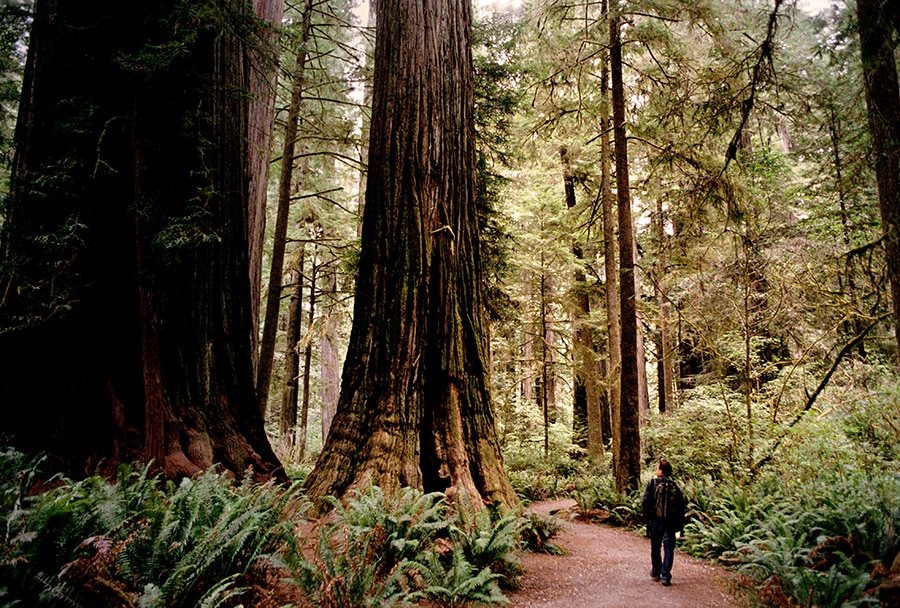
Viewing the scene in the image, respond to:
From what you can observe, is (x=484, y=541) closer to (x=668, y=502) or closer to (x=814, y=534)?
(x=668, y=502)

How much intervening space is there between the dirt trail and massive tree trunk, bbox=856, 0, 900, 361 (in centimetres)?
336

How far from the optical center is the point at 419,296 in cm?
484

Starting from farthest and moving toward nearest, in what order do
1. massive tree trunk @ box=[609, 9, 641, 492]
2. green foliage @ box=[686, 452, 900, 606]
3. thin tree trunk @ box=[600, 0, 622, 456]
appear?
thin tree trunk @ box=[600, 0, 622, 456] → massive tree trunk @ box=[609, 9, 641, 492] → green foliage @ box=[686, 452, 900, 606]

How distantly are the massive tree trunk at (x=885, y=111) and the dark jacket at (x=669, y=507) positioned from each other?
9.33 ft

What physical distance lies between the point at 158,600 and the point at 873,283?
671 cm

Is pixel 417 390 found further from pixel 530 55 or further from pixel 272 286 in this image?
pixel 530 55

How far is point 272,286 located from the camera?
30.1 ft

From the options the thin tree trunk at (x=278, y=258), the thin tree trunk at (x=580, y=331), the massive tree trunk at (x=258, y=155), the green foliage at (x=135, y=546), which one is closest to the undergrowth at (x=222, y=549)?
the green foliage at (x=135, y=546)

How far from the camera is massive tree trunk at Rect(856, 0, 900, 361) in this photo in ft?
13.8

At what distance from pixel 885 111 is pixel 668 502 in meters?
5.15

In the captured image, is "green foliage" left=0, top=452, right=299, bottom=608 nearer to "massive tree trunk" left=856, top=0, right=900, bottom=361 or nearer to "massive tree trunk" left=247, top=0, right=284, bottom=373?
"massive tree trunk" left=247, top=0, right=284, bottom=373

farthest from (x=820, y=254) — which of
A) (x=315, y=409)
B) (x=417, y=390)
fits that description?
(x=315, y=409)

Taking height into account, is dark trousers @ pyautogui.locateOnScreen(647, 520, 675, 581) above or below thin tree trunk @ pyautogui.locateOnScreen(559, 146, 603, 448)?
below

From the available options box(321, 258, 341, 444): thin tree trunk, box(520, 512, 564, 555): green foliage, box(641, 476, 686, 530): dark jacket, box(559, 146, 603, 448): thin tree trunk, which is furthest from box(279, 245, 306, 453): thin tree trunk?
box(641, 476, 686, 530): dark jacket
